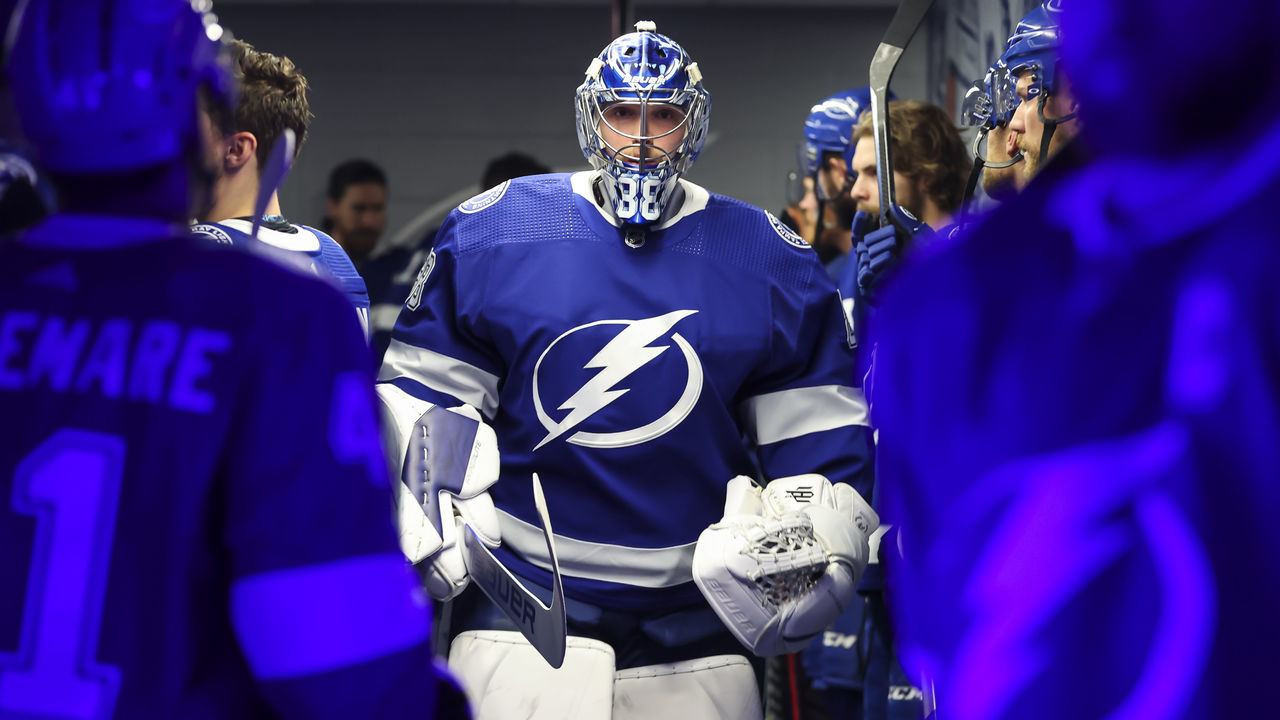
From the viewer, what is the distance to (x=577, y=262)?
205 cm

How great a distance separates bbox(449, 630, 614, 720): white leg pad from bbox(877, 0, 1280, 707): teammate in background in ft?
3.82

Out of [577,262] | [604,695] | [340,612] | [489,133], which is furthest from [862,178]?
[489,133]

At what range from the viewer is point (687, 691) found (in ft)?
6.43

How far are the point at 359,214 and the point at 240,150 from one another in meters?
3.09

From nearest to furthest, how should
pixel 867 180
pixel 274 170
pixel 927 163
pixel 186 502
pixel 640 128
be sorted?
pixel 186 502 → pixel 274 170 → pixel 640 128 → pixel 927 163 → pixel 867 180

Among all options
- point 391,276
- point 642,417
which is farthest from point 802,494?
point 391,276

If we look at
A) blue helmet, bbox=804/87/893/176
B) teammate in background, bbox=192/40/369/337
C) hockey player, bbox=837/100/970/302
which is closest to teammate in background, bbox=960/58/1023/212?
hockey player, bbox=837/100/970/302

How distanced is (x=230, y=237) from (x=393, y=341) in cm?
45

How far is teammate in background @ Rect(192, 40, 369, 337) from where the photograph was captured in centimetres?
183

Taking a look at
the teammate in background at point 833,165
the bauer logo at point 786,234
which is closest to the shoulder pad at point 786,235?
the bauer logo at point 786,234

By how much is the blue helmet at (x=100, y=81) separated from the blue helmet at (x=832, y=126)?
2.76 meters

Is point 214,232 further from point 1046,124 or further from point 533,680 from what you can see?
point 1046,124

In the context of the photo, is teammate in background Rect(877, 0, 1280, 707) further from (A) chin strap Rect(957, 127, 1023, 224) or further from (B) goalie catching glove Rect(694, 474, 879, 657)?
(A) chin strap Rect(957, 127, 1023, 224)

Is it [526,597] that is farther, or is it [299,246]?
[299,246]
